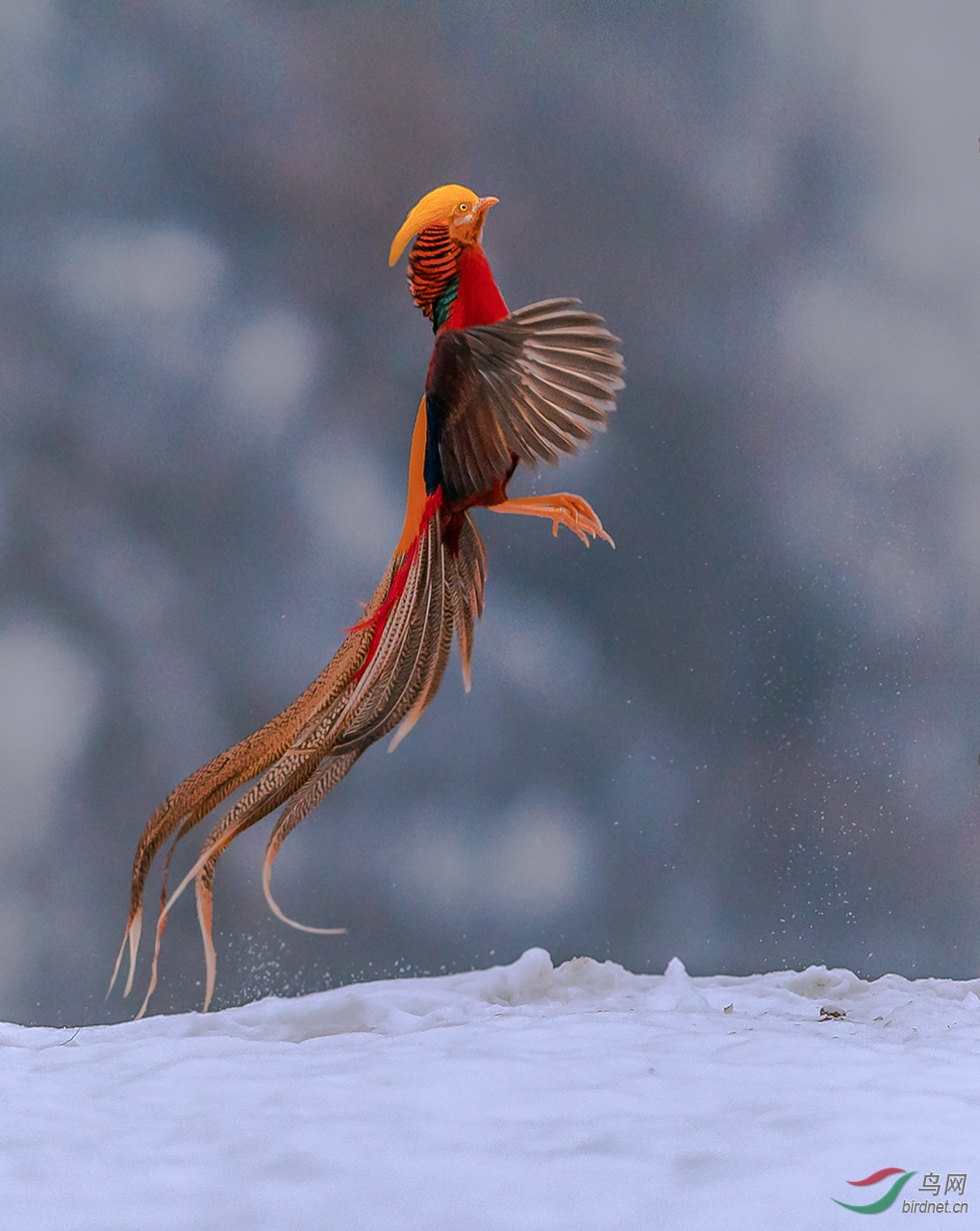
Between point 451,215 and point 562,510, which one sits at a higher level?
point 451,215

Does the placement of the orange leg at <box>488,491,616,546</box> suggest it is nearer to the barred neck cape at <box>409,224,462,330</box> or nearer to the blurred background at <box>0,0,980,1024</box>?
the blurred background at <box>0,0,980,1024</box>

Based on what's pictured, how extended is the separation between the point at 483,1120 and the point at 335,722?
0.74 m

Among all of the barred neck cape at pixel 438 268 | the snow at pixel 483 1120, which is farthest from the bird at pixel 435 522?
the snow at pixel 483 1120

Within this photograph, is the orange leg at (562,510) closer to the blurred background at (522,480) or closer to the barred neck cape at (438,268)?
the blurred background at (522,480)

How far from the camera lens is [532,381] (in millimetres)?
1763

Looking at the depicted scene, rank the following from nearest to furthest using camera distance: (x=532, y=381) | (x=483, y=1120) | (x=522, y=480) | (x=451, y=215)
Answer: (x=483, y=1120) < (x=532, y=381) < (x=451, y=215) < (x=522, y=480)

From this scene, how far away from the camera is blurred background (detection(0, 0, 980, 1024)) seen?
6.49 feet

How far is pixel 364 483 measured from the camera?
2.03m

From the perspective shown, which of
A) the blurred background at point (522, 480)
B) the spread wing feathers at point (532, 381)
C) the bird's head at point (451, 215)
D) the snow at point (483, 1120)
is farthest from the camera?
the blurred background at point (522, 480)

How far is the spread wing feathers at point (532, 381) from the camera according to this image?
1752mm

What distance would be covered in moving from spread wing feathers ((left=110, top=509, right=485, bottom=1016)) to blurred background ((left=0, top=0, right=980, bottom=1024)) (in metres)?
0.08

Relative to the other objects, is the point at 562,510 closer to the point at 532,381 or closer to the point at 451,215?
the point at 532,381

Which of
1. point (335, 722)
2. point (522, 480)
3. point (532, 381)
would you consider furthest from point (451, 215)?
point (335, 722)

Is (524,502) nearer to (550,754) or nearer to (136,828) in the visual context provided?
(550,754)
